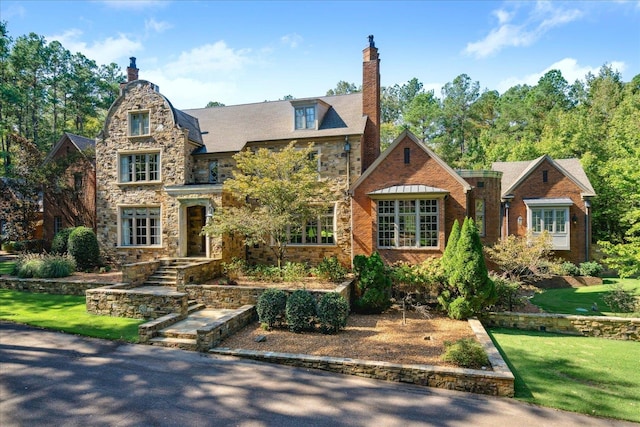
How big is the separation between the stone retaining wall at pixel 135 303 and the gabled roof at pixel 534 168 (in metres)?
20.1

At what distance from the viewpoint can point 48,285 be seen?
14.8 meters

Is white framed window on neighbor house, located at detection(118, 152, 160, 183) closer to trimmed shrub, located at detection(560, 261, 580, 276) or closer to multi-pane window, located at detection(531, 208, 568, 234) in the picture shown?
multi-pane window, located at detection(531, 208, 568, 234)

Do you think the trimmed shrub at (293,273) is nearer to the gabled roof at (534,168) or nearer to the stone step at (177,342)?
the stone step at (177,342)

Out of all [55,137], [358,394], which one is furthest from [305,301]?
[55,137]

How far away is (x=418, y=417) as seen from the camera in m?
6.17

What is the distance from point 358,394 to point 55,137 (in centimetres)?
3961

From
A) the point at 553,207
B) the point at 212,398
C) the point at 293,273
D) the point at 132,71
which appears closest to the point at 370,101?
the point at 293,273

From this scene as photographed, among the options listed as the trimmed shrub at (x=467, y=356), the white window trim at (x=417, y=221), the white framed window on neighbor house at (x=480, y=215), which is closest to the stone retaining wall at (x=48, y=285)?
the white window trim at (x=417, y=221)

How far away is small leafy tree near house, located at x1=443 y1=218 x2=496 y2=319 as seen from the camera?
11.7m

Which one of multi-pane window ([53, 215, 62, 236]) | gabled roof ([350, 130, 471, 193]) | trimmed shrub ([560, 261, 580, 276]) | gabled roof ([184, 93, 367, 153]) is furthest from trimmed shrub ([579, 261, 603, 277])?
multi-pane window ([53, 215, 62, 236])

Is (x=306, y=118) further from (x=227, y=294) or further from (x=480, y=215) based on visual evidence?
(x=480, y=215)

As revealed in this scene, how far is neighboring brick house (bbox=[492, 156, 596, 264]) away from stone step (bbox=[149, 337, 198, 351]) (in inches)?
780

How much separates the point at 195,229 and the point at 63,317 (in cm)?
776

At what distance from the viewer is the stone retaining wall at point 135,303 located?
38.8 feet
